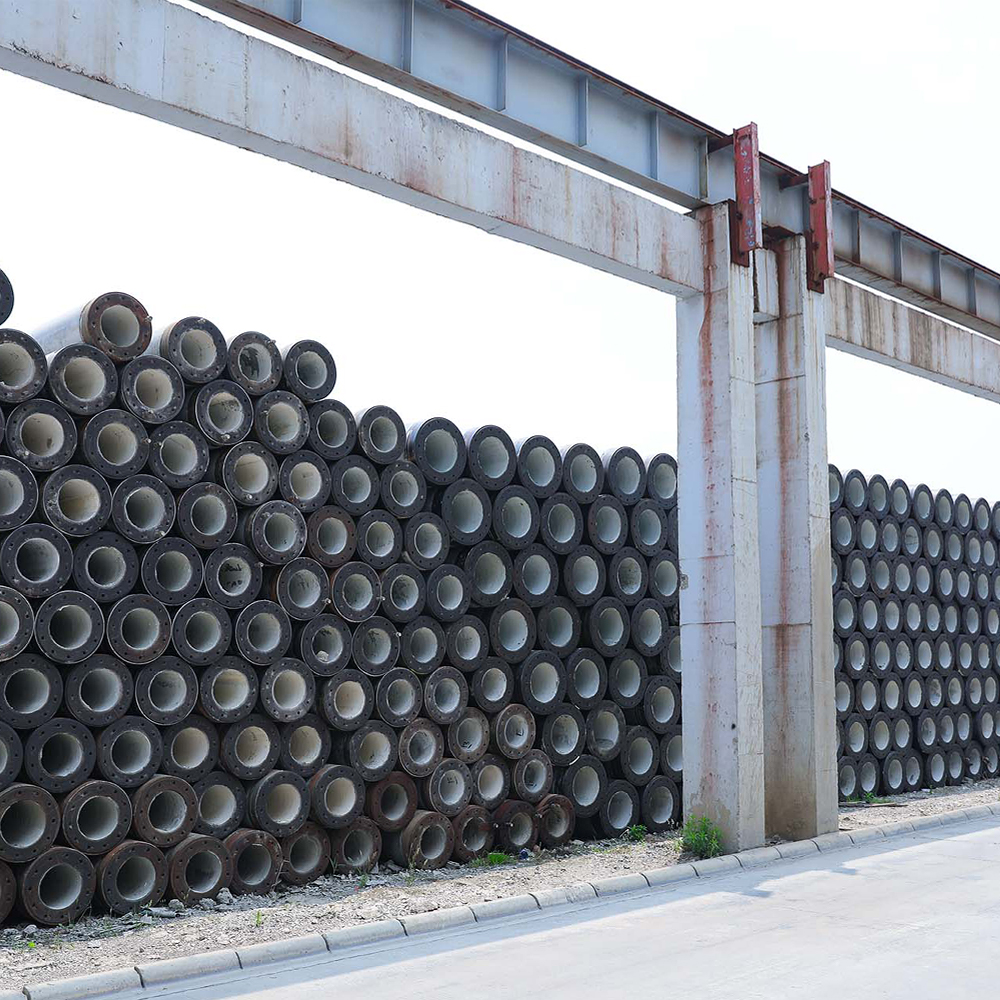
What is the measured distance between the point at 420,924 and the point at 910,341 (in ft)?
30.4

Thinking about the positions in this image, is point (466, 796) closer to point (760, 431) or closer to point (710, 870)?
point (710, 870)

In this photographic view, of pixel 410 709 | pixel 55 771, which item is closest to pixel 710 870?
pixel 410 709

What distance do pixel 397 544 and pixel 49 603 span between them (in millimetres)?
3137

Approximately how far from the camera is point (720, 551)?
1023cm

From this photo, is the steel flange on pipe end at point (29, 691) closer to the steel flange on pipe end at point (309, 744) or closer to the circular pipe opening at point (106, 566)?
the circular pipe opening at point (106, 566)

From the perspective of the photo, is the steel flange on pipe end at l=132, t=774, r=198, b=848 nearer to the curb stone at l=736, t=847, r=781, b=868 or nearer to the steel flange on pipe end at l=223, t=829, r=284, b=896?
the steel flange on pipe end at l=223, t=829, r=284, b=896

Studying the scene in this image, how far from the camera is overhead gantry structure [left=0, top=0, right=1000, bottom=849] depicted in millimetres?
7664

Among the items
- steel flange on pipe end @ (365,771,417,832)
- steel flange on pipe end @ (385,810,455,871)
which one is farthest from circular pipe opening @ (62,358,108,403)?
steel flange on pipe end @ (385,810,455,871)

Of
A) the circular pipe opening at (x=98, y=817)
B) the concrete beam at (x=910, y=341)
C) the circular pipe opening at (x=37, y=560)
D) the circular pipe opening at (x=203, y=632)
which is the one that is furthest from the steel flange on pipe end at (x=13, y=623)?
the concrete beam at (x=910, y=341)

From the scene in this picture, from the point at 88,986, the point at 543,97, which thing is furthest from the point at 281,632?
the point at 543,97

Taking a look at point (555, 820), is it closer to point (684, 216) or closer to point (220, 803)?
point (220, 803)

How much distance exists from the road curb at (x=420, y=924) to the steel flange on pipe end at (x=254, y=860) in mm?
1527

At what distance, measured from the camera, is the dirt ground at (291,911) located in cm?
657

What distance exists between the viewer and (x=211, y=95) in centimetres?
761
